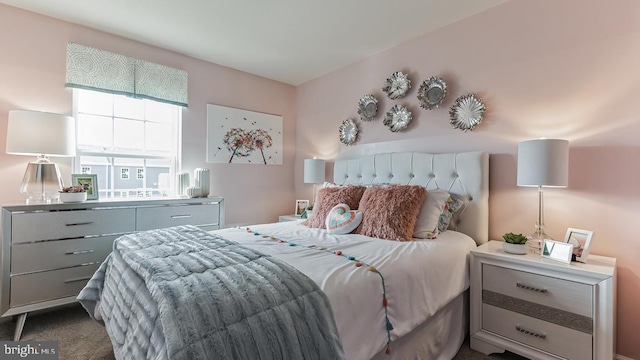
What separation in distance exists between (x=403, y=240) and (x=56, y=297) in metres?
2.50

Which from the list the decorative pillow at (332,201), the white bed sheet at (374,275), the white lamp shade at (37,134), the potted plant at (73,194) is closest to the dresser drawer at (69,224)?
the potted plant at (73,194)

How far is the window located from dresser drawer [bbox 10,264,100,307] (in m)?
0.82

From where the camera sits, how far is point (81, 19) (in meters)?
2.41

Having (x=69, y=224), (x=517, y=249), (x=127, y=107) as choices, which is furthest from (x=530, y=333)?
(x=127, y=107)

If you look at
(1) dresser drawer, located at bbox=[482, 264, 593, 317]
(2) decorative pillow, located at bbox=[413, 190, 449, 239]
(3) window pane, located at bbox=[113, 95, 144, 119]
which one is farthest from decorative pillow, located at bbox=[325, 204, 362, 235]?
(3) window pane, located at bbox=[113, 95, 144, 119]

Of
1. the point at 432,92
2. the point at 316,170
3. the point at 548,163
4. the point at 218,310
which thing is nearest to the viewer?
the point at 218,310

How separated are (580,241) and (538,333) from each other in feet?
1.90

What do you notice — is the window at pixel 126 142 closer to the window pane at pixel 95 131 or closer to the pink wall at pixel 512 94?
the window pane at pixel 95 131

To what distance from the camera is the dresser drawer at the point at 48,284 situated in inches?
77.0

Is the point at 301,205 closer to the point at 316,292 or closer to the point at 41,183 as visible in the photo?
the point at 41,183

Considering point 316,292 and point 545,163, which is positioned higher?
point 545,163

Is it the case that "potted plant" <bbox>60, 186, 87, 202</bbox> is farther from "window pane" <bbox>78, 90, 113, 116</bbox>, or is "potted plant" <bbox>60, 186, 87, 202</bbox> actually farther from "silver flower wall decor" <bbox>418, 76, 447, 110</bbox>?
"silver flower wall decor" <bbox>418, 76, 447, 110</bbox>

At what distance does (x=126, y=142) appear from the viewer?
2.85 metres

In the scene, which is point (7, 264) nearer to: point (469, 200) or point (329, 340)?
point (329, 340)
